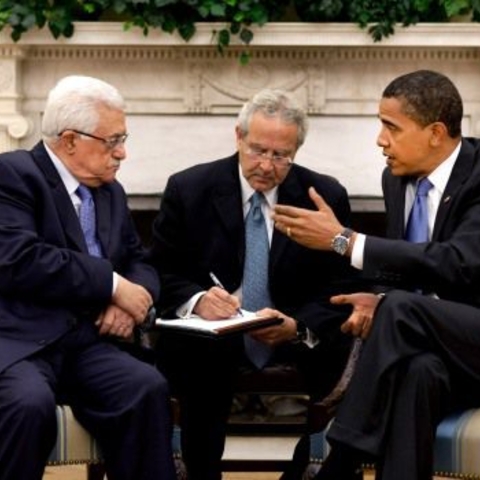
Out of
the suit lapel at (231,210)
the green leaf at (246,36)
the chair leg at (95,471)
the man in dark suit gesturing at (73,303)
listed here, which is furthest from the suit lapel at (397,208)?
the green leaf at (246,36)

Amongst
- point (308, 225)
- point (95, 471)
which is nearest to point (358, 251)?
point (308, 225)

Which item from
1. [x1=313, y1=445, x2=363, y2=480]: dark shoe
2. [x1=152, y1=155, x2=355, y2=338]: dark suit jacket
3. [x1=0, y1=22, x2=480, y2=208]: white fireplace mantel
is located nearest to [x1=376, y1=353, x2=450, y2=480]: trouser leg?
[x1=313, y1=445, x2=363, y2=480]: dark shoe

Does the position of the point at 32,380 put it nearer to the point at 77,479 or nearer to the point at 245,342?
the point at 245,342

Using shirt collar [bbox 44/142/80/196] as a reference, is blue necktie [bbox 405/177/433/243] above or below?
below

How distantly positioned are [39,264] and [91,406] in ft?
1.39

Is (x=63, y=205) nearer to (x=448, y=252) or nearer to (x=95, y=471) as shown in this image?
(x=95, y=471)

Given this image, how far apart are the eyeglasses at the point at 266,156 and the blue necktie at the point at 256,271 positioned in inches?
6.6

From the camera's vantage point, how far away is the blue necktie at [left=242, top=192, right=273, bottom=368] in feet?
16.9

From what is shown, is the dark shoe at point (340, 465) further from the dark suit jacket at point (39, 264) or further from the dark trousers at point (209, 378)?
the dark suit jacket at point (39, 264)

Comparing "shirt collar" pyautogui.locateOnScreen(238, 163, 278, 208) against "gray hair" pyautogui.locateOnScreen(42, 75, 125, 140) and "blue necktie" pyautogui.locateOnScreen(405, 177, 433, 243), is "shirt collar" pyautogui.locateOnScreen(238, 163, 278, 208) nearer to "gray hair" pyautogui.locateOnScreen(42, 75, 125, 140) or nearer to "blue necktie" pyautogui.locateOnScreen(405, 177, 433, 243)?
"blue necktie" pyautogui.locateOnScreen(405, 177, 433, 243)

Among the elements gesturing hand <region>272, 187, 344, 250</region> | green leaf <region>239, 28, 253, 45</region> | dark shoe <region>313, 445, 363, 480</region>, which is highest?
green leaf <region>239, 28, 253, 45</region>

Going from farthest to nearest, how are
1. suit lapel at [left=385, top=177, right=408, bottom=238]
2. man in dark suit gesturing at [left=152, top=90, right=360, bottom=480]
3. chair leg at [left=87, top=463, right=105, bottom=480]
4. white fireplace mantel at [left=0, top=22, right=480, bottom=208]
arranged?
white fireplace mantel at [left=0, top=22, right=480, bottom=208]
man in dark suit gesturing at [left=152, top=90, right=360, bottom=480]
suit lapel at [left=385, top=177, right=408, bottom=238]
chair leg at [left=87, top=463, right=105, bottom=480]

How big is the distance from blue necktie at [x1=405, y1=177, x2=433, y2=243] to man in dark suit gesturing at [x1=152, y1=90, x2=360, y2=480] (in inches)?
15.4

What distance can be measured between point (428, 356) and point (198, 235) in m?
1.11
